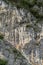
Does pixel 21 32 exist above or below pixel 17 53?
above

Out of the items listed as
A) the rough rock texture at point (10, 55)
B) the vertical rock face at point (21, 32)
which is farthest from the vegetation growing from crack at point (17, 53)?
the vertical rock face at point (21, 32)

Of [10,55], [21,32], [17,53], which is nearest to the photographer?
[10,55]

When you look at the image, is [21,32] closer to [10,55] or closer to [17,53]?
[17,53]

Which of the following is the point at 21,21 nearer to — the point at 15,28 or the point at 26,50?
the point at 15,28

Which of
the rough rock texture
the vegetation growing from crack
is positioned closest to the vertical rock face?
the rough rock texture

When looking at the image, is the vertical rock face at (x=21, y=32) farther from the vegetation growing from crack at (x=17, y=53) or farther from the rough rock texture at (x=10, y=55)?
the vegetation growing from crack at (x=17, y=53)

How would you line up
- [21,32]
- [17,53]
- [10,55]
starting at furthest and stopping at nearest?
[21,32] → [17,53] → [10,55]

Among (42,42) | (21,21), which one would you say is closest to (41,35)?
(42,42)

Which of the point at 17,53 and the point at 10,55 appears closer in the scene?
the point at 10,55

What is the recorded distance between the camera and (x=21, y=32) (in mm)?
14656

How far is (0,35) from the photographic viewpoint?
14.8m

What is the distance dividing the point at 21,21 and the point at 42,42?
4.98 feet

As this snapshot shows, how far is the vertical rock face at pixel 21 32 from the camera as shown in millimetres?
14328

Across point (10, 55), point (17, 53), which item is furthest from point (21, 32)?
point (10, 55)
